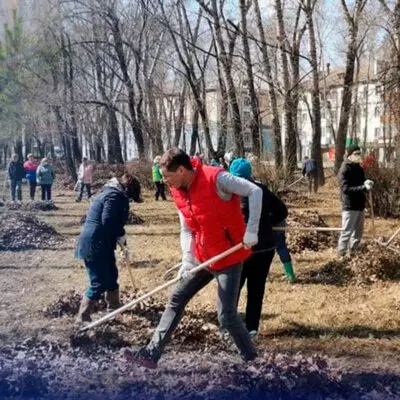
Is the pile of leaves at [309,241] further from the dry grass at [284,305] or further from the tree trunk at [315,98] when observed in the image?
the tree trunk at [315,98]

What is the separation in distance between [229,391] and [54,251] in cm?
670

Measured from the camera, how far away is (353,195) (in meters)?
7.30

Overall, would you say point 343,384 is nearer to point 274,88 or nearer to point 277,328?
point 277,328

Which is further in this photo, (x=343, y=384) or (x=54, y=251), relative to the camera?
(x=54, y=251)

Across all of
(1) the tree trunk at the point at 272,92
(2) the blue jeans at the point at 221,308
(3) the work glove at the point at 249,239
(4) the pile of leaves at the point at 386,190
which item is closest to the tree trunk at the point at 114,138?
(1) the tree trunk at the point at 272,92

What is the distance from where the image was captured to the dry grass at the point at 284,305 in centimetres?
461

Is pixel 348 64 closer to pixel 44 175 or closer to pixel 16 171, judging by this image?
pixel 44 175

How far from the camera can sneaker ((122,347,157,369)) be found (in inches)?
147

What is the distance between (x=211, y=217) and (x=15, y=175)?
1429cm

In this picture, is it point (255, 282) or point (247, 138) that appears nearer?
point (255, 282)

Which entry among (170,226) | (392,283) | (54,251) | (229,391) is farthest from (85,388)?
(170,226)

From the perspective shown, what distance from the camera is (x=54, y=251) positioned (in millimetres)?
9539

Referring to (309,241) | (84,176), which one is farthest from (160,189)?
(309,241)

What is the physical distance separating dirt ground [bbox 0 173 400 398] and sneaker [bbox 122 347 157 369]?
916mm
